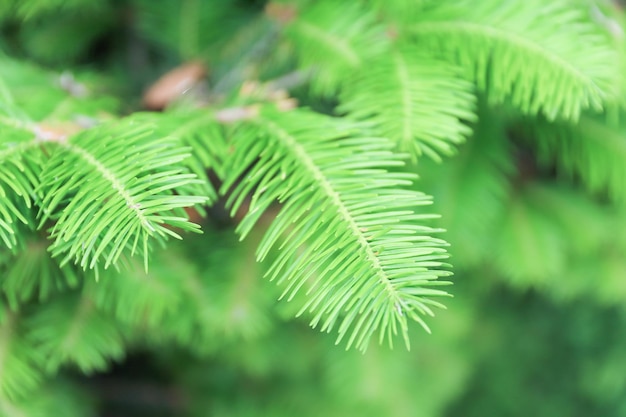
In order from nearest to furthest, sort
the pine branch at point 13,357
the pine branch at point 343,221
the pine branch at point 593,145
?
the pine branch at point 343,221
the pine branch at point 13,357
the pine branch at point 593,145

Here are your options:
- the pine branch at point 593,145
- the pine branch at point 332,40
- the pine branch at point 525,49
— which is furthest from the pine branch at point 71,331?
the pine branch at point 593,145

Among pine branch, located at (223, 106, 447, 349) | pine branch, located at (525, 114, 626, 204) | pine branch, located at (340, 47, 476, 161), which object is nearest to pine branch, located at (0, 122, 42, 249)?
pine branch, located at (223, 106, 447, 349)

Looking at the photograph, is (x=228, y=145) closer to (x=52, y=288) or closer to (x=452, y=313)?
(x=52, y=288)

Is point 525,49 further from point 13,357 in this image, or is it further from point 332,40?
point 13,357

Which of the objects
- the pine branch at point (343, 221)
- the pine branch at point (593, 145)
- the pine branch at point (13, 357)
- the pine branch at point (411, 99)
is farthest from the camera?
the pine branch at point (593, 145)

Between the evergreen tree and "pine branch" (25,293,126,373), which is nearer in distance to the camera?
the evergreen tree

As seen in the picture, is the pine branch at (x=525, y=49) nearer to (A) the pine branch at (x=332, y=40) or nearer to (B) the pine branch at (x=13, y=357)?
(A) the pine branch at (x=332, y=40)

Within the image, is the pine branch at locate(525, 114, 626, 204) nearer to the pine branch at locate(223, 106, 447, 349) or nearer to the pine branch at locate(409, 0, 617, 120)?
the pine branch at locate(409, 0, 617, 120)
